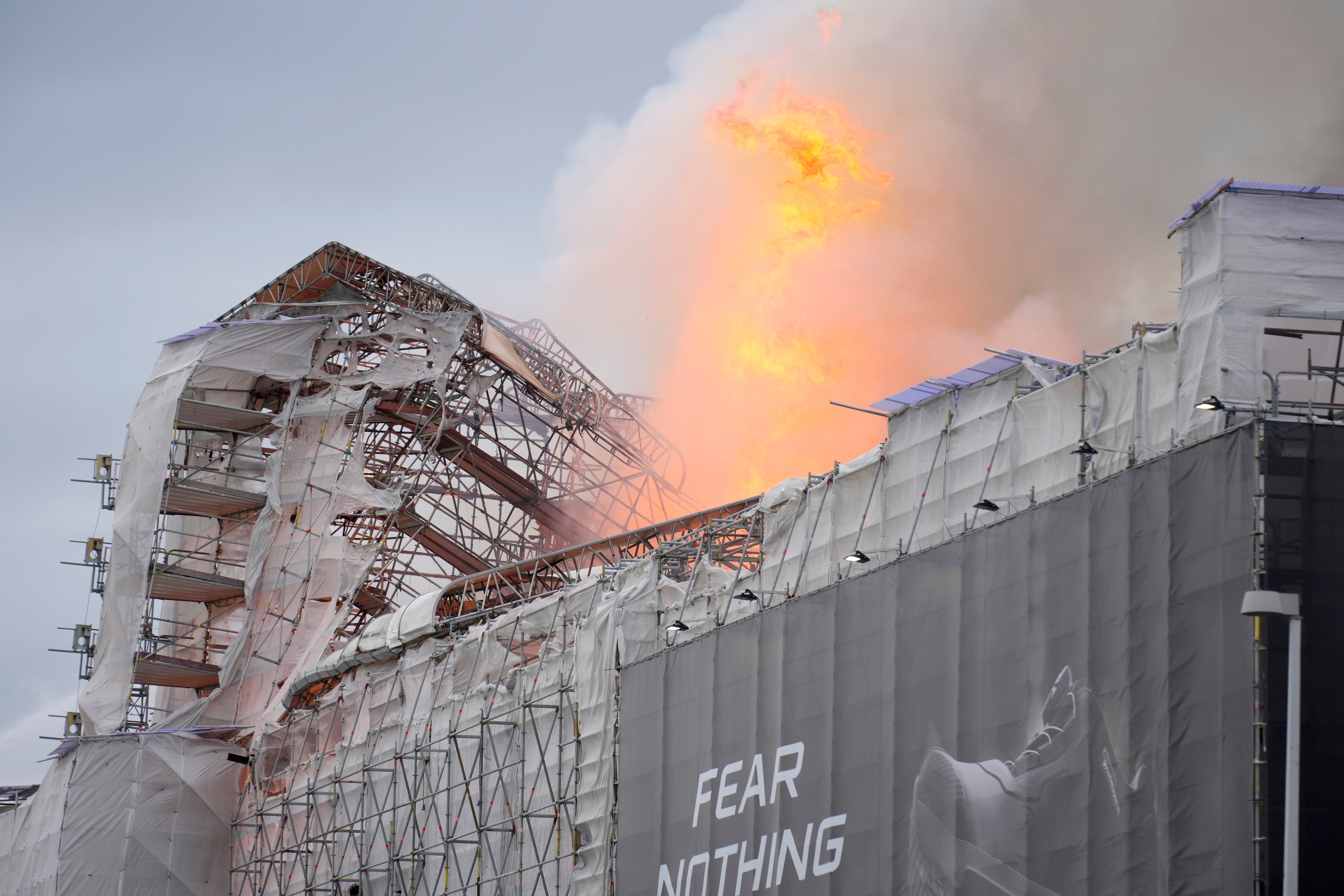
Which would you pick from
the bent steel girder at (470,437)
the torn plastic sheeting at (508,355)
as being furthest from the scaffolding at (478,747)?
the torn plastic sheeting at (508,355)

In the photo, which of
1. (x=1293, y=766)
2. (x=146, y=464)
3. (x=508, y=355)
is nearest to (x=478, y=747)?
(x=146, y=464)

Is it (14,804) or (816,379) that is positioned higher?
(816,379)

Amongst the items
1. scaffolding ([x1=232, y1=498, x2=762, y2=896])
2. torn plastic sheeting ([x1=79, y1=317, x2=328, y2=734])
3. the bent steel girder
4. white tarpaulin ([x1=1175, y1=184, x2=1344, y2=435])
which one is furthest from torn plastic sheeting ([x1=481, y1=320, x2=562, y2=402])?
white tarpaulin ([x1=1175, y1=184, x2=1344, y2=435])

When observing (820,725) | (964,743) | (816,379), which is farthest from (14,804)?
(964,743)

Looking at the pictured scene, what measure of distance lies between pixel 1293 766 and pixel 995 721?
24.9ft

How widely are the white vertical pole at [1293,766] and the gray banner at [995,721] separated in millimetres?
1923

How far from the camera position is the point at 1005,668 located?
2645 cm

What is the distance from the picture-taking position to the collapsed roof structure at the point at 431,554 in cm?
2973

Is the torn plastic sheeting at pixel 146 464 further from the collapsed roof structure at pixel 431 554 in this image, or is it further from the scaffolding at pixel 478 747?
the scaffolding at pixel 478 747

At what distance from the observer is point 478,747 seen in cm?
4169

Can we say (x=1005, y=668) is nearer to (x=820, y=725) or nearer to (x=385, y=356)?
(x=820, y=725)

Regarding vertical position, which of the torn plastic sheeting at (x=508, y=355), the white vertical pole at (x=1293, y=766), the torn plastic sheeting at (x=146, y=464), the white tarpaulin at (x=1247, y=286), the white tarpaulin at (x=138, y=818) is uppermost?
the torn plastic sheeting at (x=508, y=355)

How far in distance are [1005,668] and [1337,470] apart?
Result: 5.93 m

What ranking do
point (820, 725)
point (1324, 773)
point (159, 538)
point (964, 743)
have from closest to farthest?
point (1324, 773) < point (964, 743) < point (820, 725) < point (159, 538)
